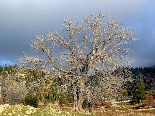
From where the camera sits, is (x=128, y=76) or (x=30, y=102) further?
(x=30, y=102)

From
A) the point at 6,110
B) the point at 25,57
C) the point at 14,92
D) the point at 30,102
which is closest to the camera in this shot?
the point at 6,110

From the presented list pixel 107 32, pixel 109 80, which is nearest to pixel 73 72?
pixel 109 80

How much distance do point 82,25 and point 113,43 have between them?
3616 millimetres

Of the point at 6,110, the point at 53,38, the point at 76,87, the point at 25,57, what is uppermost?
the point at 53,38

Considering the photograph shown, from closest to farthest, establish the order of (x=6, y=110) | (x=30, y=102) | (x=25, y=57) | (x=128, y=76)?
(x=6, y=110) → (x=25, y=57) → (x=128, y=76) → (x=30, y=102)

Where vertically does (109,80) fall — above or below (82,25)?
below

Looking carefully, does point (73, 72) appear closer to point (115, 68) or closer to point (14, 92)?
point (115, 68)

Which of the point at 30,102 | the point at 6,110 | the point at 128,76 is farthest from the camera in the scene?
the point at 30,102

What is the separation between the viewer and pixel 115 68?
22234 mm

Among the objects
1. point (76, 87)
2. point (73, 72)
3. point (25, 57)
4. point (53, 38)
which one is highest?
point (53, 38)

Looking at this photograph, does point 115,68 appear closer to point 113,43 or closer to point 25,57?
point 113,43

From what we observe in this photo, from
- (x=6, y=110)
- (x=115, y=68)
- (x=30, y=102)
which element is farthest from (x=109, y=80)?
(x=30, y=102)

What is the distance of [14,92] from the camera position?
2421 inches

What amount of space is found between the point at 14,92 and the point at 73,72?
143ft
